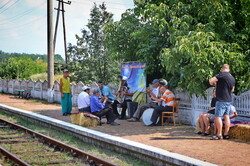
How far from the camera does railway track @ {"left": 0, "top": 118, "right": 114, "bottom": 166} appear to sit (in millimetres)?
6984

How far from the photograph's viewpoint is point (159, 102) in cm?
1078

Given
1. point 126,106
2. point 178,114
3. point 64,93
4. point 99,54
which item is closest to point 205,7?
point 178,114

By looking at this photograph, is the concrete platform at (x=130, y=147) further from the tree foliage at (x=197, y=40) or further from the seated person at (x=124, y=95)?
the tree foliage at (x=197, y=40)

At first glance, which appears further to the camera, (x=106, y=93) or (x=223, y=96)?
(x=106, y=93)

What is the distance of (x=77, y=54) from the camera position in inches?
1000

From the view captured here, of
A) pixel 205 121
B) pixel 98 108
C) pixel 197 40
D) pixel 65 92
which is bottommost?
pixel 205 121

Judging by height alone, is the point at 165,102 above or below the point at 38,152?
above

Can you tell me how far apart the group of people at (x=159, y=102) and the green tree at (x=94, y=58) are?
10751 millimetres

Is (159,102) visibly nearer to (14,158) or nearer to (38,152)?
(38,152)

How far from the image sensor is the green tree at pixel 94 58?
80.2 feet

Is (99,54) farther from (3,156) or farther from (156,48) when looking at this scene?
(3,156)

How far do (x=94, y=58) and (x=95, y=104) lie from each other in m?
14.0

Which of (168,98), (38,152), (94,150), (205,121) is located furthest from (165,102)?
(38,152)

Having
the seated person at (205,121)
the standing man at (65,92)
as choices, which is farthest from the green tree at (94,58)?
the seated person at (205,121)
